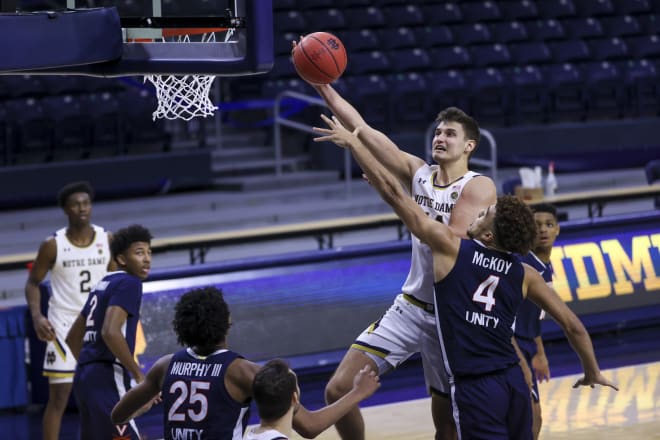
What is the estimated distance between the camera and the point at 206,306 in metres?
4.75

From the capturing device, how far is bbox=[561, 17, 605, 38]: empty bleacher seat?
19031 millimetres

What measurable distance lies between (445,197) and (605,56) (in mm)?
13338

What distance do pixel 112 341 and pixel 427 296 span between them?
5.02 feet

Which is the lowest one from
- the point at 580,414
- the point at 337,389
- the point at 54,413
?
the point at 580,414

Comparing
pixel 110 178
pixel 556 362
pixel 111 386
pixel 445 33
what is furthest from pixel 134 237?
pixel 445 33

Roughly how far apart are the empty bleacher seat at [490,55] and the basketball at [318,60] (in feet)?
39.3

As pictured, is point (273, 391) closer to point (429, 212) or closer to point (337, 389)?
point (337, 389)

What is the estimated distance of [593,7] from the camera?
19500mm

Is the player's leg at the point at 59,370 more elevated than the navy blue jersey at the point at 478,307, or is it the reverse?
the navy blue jersey at the point at 478,307

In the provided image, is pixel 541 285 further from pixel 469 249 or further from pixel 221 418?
pixel 221 418

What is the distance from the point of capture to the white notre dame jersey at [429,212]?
243 inches

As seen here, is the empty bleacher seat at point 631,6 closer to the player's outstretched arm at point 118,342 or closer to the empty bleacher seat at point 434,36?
the empty bleacher seat at point 434,36

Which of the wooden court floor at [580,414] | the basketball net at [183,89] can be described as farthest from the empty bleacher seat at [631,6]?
the basketball net at [183,89]

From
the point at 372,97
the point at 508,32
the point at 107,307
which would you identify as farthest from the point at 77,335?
the point at 508,32
